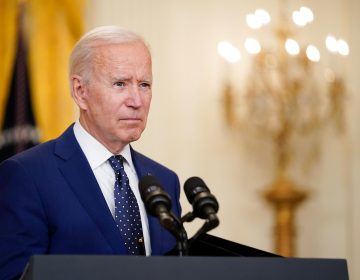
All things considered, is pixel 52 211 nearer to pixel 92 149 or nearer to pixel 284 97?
pixel 92 149

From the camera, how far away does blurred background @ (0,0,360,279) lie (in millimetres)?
5934

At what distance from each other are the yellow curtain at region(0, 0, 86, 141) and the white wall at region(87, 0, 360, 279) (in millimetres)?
592

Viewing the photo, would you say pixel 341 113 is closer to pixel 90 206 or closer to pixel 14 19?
pixel 14 19

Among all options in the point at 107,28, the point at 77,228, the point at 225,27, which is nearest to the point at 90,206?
the point at 77,228

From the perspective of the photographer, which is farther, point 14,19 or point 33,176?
point 14,19

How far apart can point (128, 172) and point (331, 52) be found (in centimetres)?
339

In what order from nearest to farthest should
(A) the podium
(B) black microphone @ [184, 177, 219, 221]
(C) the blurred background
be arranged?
(A) the podium → (B) black microphone @ [184, 177, 219, 221] → (C) the blurred background

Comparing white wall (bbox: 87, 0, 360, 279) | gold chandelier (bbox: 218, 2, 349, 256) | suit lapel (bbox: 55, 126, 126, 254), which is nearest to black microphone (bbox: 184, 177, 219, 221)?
suit lapel (bbox: 55, 126, 126, 254)

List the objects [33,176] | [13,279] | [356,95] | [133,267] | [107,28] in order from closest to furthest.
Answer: [133,267] → [13,279] → [33,176] → [107,28] → [356,95]

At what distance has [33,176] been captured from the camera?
264 centimetres

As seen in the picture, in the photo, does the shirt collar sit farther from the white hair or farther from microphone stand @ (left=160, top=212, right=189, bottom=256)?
microphone stand @ (left=160, top=212, right=189, bottom=256)

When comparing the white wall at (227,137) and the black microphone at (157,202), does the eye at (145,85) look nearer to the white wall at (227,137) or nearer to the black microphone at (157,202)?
the black microphone at (157,202)

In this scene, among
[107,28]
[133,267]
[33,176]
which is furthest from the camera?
[107,28]

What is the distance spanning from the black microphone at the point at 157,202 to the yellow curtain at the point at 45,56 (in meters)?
3.59
